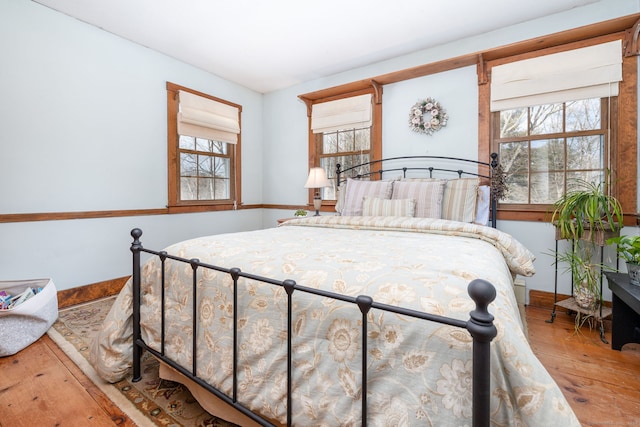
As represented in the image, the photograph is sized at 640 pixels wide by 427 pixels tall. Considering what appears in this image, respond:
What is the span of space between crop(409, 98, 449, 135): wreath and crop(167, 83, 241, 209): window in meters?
2.23

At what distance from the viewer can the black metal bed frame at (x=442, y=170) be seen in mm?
2667

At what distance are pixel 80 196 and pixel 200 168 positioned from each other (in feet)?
4.17

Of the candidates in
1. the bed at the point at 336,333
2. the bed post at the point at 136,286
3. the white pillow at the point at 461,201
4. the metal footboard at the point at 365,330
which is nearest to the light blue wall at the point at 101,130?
the white pillow at the point at 461,201

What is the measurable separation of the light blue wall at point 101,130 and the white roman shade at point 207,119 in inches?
7.4

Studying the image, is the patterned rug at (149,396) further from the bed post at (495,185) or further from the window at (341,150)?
the window at (341,150)

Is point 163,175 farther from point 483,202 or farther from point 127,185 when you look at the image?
point 483,202

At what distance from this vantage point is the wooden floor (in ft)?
4.30

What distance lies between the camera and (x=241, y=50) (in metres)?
3.17

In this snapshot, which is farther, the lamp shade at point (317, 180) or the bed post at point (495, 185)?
the lamp shade at point (317, 180)

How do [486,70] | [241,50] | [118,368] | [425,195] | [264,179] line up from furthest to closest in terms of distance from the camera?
[264,179] < [241,50] < [486,70] < [425,195] < [118,368]

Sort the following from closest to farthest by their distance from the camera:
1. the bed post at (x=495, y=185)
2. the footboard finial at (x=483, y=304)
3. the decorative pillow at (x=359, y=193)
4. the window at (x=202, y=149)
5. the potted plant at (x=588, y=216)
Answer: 1. the footboard finial at (x=483, y=304)
2. the potted plant at (x=588, y=216)
3. the bed post at (x=495, y=185)
4. the decorative pillow at (x=359, y=193)
5. the window at (x=202, y=149)

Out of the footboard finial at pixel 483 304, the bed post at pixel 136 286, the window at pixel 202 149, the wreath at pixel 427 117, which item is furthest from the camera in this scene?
the window at pixel 202 149

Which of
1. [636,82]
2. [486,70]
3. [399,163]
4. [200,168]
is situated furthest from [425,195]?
[200,168]

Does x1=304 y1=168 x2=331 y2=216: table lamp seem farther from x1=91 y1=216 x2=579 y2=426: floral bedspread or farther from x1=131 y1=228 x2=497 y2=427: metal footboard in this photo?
x1=131 y1=228 x2=497 y2=427: metal footboard
